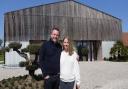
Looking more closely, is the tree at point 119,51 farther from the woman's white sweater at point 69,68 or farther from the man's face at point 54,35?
the woman's white sweater at point 69,68

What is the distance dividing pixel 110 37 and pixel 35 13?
10057 millimetres

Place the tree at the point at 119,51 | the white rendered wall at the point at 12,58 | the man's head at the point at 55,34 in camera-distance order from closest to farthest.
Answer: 1. the man's head at the point at 55,34
2. the white rendered wall at the point at 12,58
3. the tree at the point at 119,51

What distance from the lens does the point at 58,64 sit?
25.1 ft

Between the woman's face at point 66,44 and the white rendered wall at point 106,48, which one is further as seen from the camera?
the white rendered wall at point 106,48

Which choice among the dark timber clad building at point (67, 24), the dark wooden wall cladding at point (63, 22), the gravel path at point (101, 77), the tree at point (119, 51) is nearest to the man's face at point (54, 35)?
the gravel path at point (101, 77)

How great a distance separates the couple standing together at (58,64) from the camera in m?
7.38

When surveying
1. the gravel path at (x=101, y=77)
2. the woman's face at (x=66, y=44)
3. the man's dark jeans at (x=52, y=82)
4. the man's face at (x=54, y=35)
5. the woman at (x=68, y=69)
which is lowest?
the gravel path at (x=101, y=77)

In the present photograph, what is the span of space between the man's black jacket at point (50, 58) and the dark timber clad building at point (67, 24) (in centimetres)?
2965

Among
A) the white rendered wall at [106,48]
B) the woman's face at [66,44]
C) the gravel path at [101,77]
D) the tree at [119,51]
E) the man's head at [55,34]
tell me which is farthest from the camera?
the white rendered wall at [106,48]

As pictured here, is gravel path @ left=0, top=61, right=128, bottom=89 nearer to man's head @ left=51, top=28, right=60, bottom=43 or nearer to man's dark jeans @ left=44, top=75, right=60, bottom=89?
man's dark jeans @ left=44, top=75, right=60, bottom=89

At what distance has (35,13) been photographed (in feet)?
134

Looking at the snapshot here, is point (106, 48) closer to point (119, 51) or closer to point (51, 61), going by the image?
point (119, 51)

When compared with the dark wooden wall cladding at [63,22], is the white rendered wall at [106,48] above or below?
below

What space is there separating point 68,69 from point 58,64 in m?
0.34
